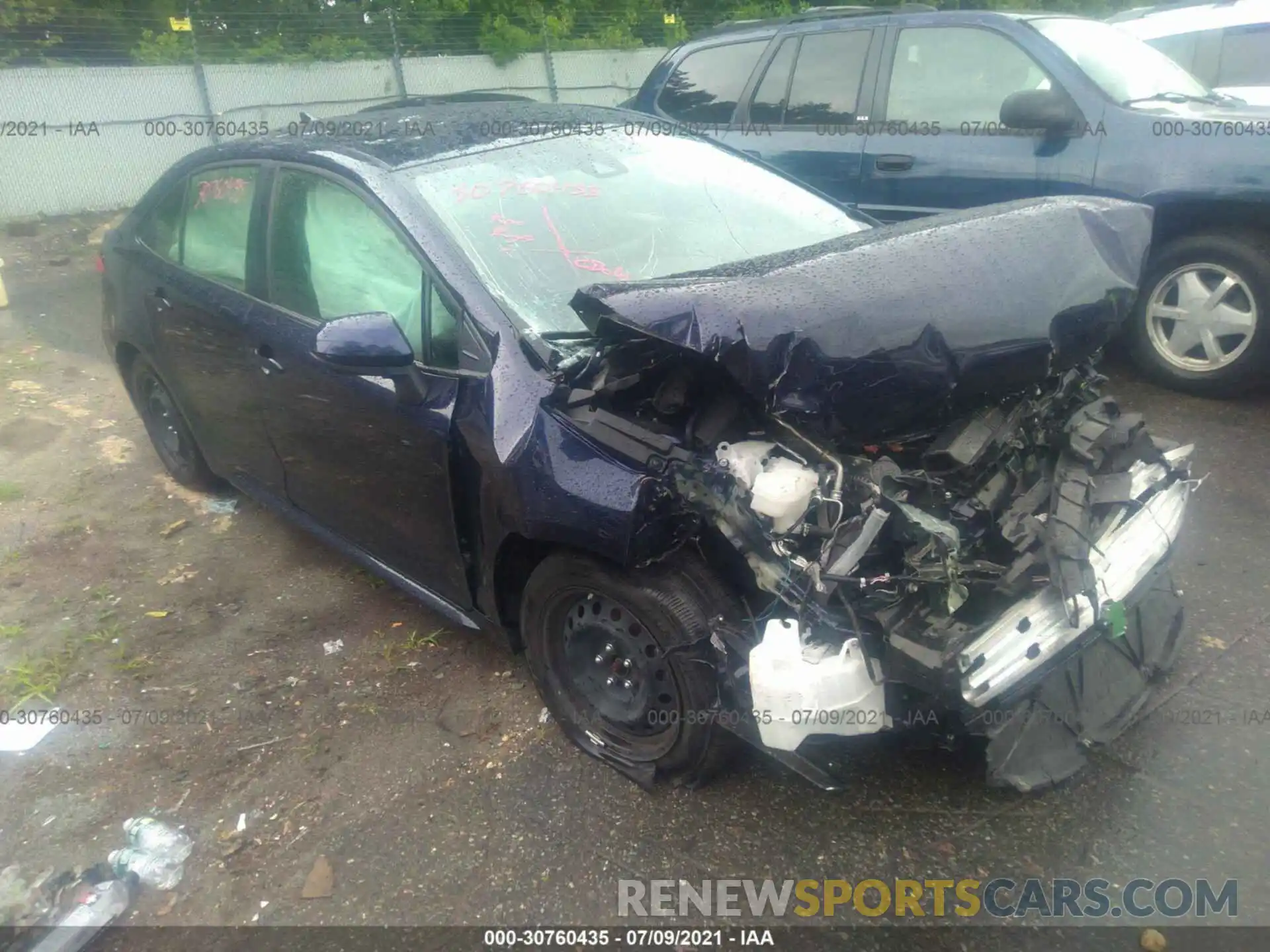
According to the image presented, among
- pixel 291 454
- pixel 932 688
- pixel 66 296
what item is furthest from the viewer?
pixel 66 296

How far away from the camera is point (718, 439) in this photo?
230 centimetres

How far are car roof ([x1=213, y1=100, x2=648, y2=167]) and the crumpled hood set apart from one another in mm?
1155

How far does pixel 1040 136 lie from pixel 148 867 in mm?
4907

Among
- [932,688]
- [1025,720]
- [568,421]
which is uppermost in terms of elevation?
[568,421]

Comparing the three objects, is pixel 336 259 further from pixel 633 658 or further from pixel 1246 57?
pixel 1246 57

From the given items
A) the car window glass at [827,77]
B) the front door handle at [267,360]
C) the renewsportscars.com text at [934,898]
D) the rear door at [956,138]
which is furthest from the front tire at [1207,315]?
the front door handle at [267,360]

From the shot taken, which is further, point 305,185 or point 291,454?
point 291,454

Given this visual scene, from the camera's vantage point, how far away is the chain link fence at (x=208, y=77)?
1095 centimetres

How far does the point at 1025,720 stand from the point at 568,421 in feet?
4.51

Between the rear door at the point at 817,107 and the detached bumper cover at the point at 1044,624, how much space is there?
3504mm

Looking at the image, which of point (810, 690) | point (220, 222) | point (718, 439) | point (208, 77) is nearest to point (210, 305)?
point (220, 222)

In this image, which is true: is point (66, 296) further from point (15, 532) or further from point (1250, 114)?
point (1250, 114)

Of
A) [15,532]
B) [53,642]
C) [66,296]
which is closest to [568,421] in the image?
[53,642]

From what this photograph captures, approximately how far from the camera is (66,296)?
8445mm
